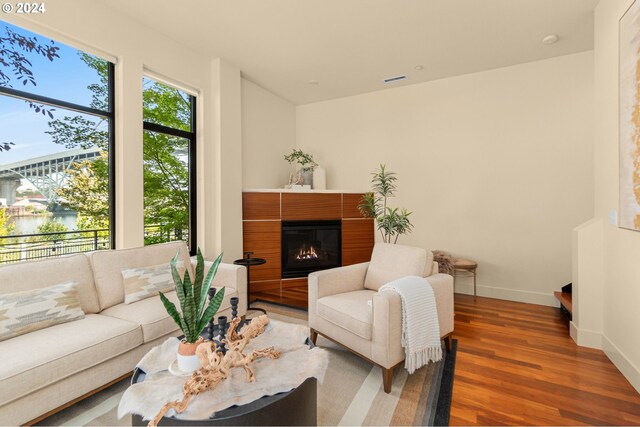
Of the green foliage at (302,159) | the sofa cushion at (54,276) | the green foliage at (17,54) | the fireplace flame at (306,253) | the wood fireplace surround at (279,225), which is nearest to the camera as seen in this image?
the sofa cushion at (54,276)

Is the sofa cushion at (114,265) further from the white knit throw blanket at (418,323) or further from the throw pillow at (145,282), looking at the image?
the white knit throw blanket at (418,323)

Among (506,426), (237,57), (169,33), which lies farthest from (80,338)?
(237,57)

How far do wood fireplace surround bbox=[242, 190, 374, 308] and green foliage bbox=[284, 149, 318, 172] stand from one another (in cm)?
70

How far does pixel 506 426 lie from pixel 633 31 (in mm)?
2558

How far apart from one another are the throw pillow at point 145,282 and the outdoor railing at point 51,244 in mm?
661

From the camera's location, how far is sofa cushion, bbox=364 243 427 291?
8.12ft

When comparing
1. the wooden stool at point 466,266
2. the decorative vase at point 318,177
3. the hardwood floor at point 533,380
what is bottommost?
the hardwood floor at point 533,380

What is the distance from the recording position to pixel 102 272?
238 centimetres

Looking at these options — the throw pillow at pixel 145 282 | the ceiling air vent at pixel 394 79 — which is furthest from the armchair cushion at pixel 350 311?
the ceiling air vent at pixel 394 79

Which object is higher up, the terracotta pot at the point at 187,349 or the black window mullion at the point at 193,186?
the black window mullion at the point at 193,186

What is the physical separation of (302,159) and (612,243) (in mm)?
3945

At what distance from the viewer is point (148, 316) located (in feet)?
7.09

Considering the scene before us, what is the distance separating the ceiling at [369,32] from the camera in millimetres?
2729

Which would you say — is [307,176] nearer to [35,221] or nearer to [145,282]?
[145,282]
